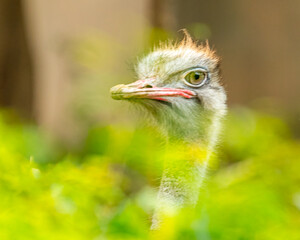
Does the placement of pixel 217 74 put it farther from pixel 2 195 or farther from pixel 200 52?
pixel 2 195

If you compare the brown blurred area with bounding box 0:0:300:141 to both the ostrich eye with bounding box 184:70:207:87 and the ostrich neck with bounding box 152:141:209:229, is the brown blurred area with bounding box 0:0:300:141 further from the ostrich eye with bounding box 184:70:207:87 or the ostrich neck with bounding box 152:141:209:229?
the ostrich neck with bounding box 152:141:209:229

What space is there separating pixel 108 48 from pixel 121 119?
610 millimetres

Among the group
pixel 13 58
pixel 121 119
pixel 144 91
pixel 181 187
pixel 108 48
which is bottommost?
pixel 181 187

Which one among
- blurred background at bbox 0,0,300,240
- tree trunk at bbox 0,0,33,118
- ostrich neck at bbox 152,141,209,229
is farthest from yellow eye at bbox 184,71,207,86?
tree trunk at bbox 0,0,33,118

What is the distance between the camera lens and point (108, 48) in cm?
499

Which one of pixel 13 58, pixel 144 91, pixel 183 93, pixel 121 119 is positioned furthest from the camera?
pixel 13 58

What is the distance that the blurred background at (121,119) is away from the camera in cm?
99

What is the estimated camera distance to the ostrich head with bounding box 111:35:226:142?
252 centimetres

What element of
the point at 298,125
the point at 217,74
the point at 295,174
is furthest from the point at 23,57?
the point at 295,174

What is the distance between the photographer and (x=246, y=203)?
3.20 ft

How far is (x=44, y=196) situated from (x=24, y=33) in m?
4.60

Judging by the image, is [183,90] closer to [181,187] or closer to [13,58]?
[181,187]

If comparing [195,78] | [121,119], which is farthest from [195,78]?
[121,119]

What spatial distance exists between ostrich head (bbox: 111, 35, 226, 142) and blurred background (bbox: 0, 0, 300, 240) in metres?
0.09
